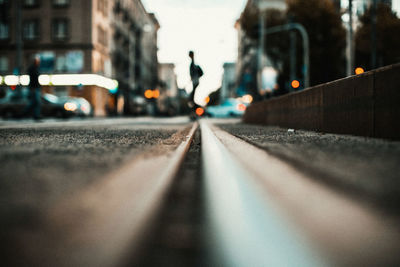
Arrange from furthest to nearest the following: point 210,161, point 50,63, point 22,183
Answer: point 50,63 → point 210,161 → point 22,183

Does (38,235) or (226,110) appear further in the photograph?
(226,110)

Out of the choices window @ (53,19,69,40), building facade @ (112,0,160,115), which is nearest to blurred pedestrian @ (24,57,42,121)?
window @ (53,19,69,40)

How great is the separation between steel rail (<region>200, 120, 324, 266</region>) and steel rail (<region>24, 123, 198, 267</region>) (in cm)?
18

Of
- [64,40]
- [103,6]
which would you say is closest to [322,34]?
[103,6]

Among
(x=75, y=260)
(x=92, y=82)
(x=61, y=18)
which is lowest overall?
(x=75, y=260)

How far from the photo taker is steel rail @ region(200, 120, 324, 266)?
1.06 metres

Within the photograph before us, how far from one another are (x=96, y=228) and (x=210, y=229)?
0.37 meters

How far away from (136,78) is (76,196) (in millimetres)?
61911

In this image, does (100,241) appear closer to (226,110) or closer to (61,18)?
(226,110)

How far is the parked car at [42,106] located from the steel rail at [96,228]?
23553 mm

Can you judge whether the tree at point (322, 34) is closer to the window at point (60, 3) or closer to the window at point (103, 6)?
the window at point (103, 6)

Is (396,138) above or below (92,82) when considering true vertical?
below

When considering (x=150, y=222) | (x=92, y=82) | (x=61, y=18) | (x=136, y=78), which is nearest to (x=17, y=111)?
(x=92, y=82)

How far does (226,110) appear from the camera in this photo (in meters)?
39.3
